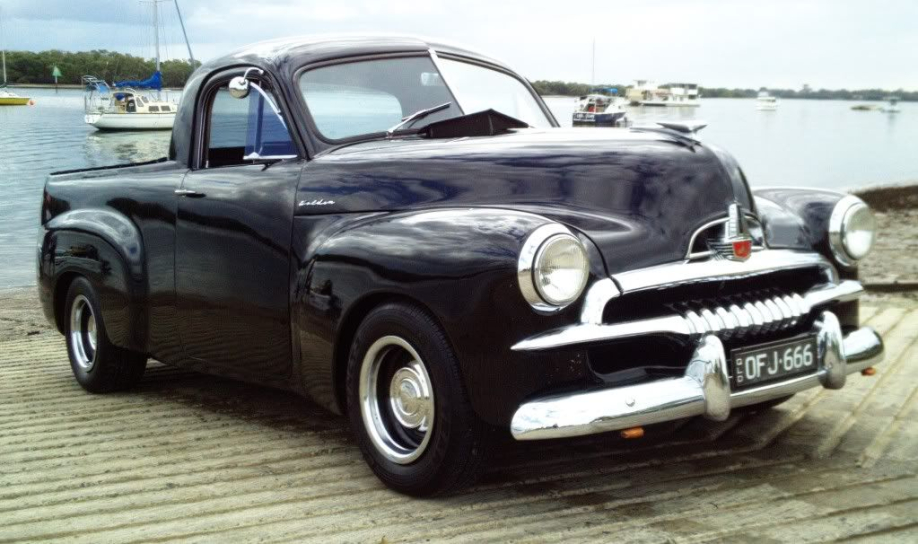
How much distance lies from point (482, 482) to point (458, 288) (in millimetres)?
826

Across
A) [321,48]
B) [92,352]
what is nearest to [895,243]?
[321,48]

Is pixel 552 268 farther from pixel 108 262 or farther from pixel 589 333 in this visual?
pixel 108 262

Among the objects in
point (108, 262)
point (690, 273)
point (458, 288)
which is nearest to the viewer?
point (458, 288)

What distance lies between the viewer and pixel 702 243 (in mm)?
3902

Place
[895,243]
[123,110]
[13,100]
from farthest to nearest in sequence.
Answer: [13,100] → [123,110] → [895,243]

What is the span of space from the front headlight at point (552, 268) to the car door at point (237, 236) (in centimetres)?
136

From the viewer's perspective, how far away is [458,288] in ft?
11.5

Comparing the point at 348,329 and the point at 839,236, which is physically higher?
the point at 839,236

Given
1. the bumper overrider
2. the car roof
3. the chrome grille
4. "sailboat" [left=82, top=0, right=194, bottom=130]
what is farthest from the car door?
"sailboat" [left=82, top=0, right=194, bottom=130]

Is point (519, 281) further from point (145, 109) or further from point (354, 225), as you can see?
point (145, 109)

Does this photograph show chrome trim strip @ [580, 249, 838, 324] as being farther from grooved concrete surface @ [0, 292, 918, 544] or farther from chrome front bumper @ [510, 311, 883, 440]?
grooved concrete surface @ [0, 292, 918, 544]

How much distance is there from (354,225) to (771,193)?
198 cm

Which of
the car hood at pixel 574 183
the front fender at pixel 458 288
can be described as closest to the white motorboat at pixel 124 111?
the car hood at pixel 574 183

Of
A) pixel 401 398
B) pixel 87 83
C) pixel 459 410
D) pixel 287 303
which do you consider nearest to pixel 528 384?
pixel 459 410
